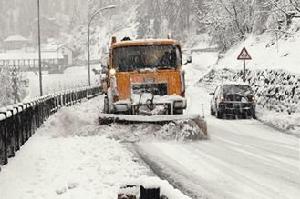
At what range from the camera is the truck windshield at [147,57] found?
55.8 feet

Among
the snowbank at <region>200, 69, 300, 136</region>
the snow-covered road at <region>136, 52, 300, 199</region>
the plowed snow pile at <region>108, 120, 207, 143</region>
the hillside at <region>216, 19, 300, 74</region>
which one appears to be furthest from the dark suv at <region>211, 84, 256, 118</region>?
the plowed snow pile at <region>108, 120, 207, 143</region>

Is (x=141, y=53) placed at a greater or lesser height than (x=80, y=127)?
greater

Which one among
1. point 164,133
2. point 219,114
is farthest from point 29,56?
point 164,133

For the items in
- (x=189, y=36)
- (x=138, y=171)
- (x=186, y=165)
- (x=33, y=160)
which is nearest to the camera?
(x=138, y=171)

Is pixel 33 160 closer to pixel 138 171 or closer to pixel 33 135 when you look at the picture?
pixel 138 171

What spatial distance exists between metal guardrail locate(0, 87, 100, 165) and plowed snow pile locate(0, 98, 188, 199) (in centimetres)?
24

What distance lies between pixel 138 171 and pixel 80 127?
280 inches

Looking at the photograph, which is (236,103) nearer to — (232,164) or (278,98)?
(278,98)

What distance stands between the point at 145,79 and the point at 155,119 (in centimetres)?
195

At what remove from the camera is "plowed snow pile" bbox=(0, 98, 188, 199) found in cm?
838

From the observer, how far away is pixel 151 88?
1675cm

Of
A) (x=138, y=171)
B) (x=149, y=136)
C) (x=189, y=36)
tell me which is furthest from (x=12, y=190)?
(x=189, y=36)

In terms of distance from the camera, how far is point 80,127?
55.1 ft

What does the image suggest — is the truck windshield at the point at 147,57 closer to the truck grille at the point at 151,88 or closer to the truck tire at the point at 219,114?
the truck grille at the point at 151,88
